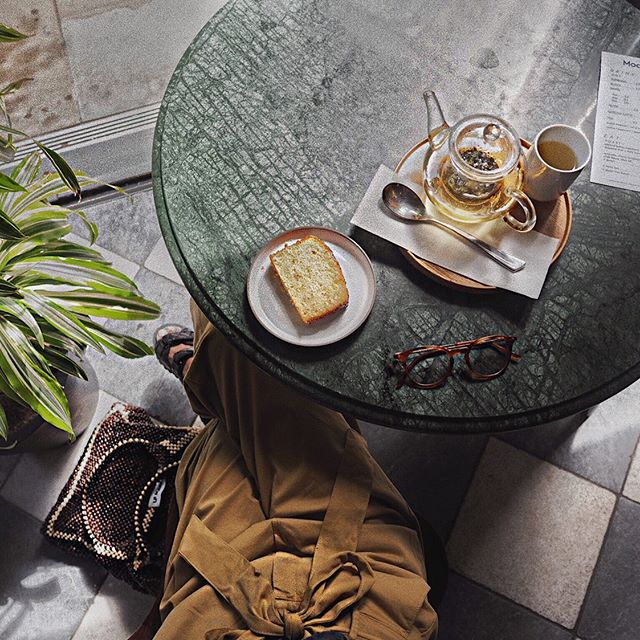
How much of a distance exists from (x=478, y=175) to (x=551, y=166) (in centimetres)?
12

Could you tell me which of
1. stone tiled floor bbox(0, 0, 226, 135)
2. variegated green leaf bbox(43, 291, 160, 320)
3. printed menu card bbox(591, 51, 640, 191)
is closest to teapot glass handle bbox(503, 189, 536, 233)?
printed menu card bbox(591, 51, 640, 191)

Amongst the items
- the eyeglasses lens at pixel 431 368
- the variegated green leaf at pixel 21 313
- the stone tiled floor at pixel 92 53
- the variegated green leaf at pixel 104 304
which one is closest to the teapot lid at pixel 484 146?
the eyeglasses lens at pixel 431 368

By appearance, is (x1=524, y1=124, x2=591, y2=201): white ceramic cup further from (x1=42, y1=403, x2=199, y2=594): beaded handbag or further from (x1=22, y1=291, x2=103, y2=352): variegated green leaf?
(x1=42, y1=403, x2=199, y2=594): beaded handbag

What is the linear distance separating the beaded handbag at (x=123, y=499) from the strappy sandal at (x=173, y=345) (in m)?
0.15

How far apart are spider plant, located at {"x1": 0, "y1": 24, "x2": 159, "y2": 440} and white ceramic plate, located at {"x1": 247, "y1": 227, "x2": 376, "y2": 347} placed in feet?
0.97

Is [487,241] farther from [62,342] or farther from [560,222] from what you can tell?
[62,342]

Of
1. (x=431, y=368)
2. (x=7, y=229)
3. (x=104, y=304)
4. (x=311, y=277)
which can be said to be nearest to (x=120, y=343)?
(x=104, y=304)

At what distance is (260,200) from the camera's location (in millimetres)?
1181

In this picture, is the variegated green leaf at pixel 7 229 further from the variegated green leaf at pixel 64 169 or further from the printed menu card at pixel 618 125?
the printed menu card at pixel 618 125

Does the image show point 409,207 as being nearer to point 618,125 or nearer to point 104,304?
point 618,125

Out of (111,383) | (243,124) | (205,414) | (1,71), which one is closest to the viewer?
(243,124)

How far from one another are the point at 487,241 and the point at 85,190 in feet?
4.30

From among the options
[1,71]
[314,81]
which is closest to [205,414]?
[314,81]

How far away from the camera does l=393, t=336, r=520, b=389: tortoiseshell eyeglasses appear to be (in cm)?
108
